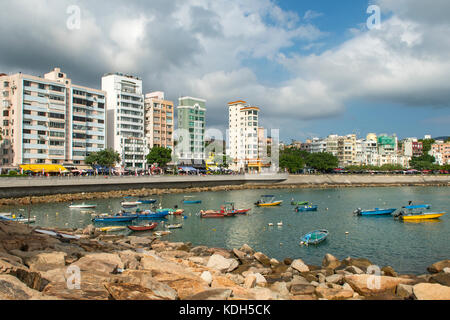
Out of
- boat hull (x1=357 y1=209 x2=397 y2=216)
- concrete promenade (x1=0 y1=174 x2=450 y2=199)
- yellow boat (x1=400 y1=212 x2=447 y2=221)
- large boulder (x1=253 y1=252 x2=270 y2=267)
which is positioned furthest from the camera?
concrete promenade (x1=0 y1=174 x2=450 y2=199)

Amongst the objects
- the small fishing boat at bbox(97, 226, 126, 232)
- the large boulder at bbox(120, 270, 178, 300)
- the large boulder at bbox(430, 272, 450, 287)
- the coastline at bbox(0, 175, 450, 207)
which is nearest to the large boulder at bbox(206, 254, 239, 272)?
the large boulder at bbox(120, 270, 178, 300)

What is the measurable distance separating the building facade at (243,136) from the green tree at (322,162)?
889 inches

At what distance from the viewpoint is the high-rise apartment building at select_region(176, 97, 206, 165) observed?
408 ft

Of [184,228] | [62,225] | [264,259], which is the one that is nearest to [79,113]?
[62,225]

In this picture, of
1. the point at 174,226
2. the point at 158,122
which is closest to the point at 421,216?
the point at 174,226

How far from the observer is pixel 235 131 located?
147 meters

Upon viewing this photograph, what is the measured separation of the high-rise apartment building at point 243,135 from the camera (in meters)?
138

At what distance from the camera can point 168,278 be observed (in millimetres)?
15055

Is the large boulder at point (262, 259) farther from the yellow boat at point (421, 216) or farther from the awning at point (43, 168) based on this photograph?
the awning at point (43, 168)

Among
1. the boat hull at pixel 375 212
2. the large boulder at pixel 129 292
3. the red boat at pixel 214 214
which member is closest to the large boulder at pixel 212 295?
the large boulder at pixel 129 292

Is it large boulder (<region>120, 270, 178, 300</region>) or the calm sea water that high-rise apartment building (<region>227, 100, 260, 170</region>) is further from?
large boulder (<region>120, 270, 178, 300</region>)

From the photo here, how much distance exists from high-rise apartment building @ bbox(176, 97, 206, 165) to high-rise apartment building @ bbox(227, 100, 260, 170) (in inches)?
740
